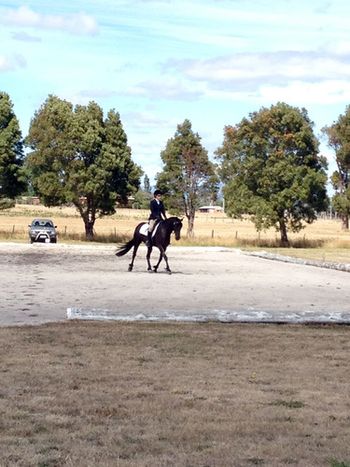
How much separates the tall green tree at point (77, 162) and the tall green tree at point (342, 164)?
14304mm

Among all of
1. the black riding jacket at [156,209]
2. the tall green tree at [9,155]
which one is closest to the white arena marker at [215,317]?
the black riding jacket at [156,209]

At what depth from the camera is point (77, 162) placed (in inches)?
2172

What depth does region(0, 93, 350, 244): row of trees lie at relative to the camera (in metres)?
52.4

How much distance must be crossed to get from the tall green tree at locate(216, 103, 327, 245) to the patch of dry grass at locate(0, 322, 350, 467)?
135 feet

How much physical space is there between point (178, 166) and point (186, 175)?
0.86 metres

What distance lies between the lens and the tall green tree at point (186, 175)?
58.7 meters

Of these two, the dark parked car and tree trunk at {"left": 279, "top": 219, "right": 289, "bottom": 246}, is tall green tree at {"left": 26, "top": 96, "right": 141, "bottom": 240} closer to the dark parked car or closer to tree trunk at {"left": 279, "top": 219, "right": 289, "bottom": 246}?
the dark parked car

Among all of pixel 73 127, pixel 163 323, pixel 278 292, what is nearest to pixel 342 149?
pixel 73 127

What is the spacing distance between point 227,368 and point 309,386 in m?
1.12

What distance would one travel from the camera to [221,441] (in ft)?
18.9

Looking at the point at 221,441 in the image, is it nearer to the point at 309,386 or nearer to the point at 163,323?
the point at 309,386

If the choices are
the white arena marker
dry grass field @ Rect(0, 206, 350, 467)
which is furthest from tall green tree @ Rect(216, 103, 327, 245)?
dry grass field @ Rect(0, 206, 350, 467)

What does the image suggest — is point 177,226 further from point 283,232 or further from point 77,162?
point 77,162

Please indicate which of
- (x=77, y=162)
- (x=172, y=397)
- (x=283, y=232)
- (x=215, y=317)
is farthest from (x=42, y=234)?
(x=172, y=397)
